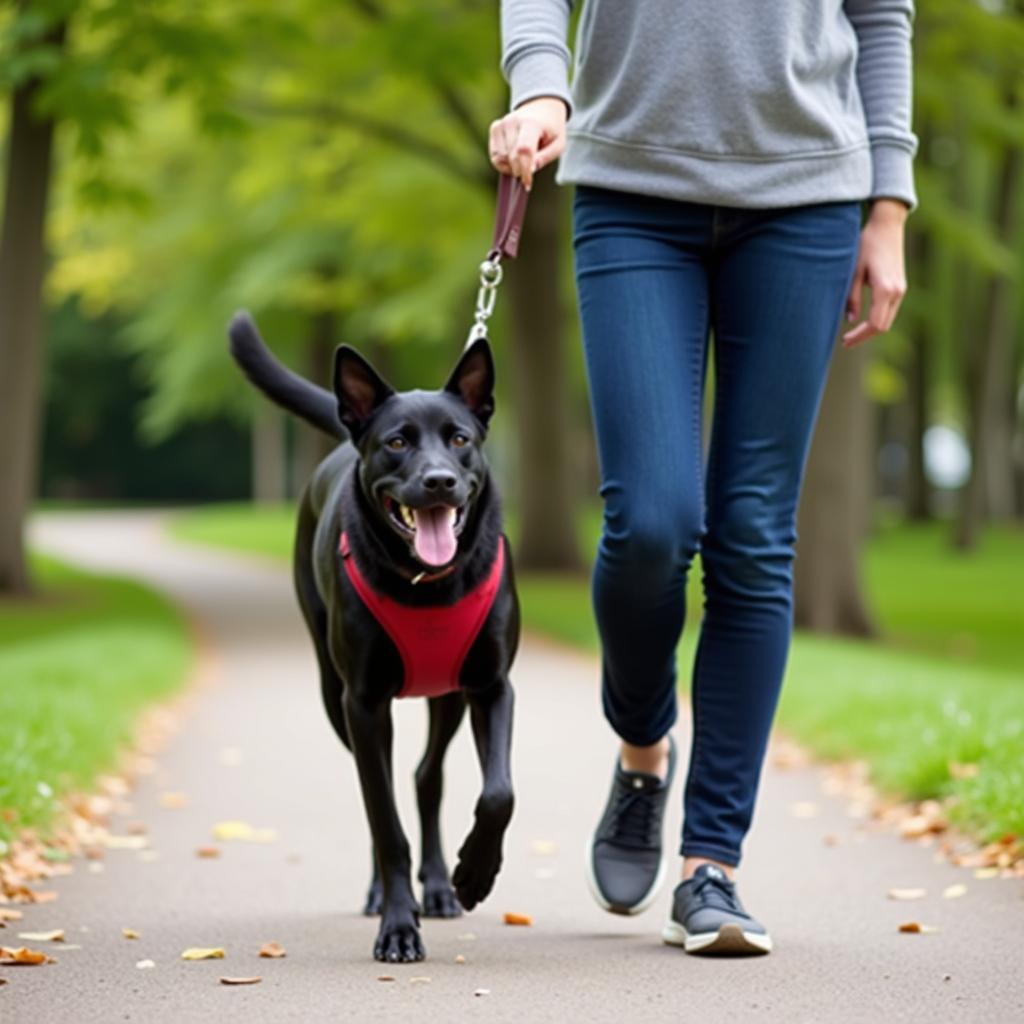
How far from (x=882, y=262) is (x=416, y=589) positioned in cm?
123

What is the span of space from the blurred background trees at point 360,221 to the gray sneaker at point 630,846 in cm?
993

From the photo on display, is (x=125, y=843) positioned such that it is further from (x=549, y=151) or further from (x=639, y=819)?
(x=549, y=151)

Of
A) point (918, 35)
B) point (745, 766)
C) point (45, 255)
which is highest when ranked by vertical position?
point (918, 35)

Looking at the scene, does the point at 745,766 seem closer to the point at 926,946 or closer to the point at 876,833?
the point at 926,946

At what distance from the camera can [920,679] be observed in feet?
32.5

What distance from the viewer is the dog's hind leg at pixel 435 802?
4.75 m

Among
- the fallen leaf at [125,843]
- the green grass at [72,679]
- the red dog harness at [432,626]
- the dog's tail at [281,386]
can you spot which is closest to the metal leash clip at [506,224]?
the red dog harness at [432,626]

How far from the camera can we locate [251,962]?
395cm

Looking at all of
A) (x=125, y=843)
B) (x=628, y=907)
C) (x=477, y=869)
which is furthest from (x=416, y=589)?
(x=125, y=843)

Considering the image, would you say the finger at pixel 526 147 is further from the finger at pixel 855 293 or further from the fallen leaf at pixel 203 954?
the fallen leaf at pixel 203 954

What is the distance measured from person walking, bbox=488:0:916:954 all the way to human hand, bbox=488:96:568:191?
0.01m

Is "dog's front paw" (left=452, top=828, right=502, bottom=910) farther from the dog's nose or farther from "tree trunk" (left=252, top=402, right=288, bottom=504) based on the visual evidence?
"tree trunk" (left=252, top=402, right=288, bottom=504)

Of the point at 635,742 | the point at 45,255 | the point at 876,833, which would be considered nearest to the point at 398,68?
the point at 45,255

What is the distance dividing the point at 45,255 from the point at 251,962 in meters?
13.5
